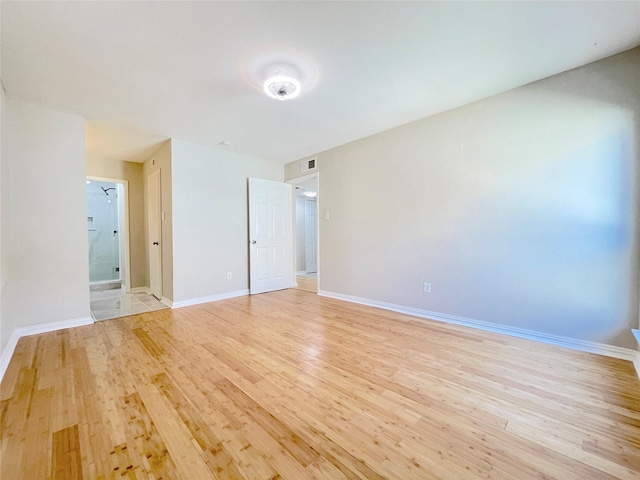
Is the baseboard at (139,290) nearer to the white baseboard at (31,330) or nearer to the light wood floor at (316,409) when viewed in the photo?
the white baseboard at (31,330)

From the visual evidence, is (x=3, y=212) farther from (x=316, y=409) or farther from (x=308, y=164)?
(x=308, y=164)

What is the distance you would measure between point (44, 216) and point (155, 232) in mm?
1608

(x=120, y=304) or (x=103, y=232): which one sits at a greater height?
(x=103, y=232)

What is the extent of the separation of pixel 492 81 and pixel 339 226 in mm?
2569

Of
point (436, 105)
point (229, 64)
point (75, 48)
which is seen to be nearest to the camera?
point (75, 48)

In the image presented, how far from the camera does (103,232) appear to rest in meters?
5.96

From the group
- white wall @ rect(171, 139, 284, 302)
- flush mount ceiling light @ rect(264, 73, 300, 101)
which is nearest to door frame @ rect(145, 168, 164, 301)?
white wall @ rect(171, 139, 284, 302)

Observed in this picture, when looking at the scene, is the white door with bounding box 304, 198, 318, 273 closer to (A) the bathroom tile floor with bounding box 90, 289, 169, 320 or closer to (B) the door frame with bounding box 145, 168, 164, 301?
(B) the door frame with bounding box 145, 168, 164, 301

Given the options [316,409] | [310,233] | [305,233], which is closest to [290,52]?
[316,409]

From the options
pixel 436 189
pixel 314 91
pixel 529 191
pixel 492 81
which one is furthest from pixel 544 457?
pixel 314 91

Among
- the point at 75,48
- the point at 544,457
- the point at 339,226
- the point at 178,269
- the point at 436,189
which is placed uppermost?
the point at 75,48

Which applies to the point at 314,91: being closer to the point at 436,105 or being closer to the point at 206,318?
the point at 436,105

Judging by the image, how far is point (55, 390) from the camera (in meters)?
1.73

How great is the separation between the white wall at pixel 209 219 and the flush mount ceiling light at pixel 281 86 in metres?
2.15
